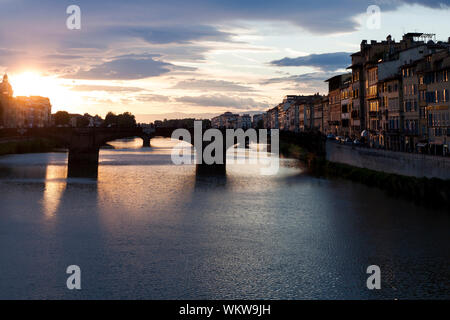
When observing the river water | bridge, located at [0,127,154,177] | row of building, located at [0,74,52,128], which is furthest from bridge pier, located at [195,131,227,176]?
row of building, located at [0,74,52,128]

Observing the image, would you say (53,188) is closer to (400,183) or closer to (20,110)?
(400,183)

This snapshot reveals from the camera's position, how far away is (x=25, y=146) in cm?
8931

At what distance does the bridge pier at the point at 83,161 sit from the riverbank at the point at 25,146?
1804 cm

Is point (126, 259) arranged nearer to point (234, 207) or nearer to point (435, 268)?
point (435, 268)

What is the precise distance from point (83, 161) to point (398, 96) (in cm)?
3820

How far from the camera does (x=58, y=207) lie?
32906mm

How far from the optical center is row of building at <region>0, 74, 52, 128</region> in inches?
5575

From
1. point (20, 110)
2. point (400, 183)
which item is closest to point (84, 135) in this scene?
point (400, 183)

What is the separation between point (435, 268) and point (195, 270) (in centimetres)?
871

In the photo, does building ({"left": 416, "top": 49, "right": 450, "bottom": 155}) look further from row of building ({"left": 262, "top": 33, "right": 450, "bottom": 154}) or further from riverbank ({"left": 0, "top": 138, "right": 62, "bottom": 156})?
riverbank ({"left": 0, "top": 138, "right": 62, "bottom": 156})

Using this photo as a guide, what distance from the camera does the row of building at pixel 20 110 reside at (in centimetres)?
14160
